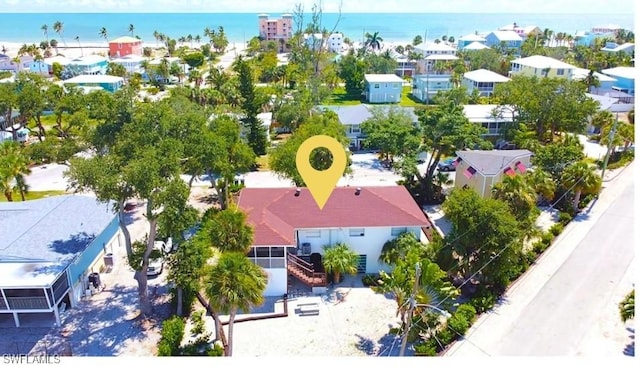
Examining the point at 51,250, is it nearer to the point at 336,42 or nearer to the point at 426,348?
the point at 426,348

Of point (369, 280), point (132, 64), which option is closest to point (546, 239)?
point (369, 280)

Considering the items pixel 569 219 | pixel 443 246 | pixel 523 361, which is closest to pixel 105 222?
pixel 443 246

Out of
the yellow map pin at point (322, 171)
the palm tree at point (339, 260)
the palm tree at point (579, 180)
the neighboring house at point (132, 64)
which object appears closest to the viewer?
the yellow map pin at point (322, 171)

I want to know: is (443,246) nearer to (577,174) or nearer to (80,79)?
(577,174)

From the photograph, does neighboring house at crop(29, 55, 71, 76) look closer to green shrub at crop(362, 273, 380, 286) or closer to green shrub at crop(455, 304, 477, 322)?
green shrub at crop(362, 273, 380, 286)

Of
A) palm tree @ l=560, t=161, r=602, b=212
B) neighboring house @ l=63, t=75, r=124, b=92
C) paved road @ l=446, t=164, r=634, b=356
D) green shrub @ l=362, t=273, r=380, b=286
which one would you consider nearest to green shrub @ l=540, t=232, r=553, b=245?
paved road @ l=446, t=164, r=634, b=356

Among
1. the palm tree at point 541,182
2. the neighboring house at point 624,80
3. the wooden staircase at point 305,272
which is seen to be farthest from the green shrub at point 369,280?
the neighboring house at point 624,80

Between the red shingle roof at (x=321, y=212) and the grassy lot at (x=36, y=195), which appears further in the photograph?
the grassy lot at (x=36, y=195)

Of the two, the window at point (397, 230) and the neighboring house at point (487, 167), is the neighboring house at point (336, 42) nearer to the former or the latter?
the neighboring house at point (487, 167)
